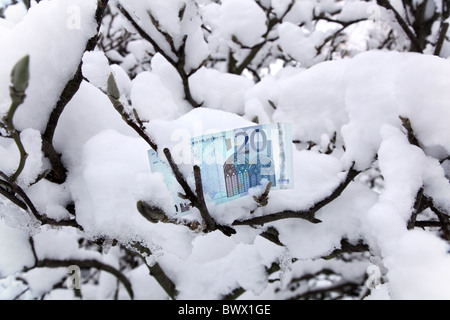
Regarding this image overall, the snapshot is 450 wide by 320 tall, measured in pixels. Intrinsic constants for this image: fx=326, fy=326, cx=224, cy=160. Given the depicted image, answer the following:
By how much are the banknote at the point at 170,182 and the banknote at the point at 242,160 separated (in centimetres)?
7

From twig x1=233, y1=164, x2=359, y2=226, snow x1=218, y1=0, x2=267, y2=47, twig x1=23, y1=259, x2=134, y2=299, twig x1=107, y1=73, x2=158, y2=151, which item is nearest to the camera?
twig x1=107, y1=73, x2=158, y2=151

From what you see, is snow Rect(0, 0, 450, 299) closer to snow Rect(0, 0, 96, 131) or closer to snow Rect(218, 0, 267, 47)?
snow Rect(0, 0, 96, 131)

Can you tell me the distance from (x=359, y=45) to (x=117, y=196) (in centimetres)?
387

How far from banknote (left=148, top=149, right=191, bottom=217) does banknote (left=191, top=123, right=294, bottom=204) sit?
7cm

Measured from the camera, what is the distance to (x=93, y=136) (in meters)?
1.11

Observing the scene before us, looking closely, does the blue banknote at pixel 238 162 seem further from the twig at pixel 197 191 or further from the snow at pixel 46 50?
the snow at pixel 46 50

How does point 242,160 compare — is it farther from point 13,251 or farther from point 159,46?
point 13,251

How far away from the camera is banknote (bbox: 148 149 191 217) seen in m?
0.87

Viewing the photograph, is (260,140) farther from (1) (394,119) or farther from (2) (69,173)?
(2) (69,173)

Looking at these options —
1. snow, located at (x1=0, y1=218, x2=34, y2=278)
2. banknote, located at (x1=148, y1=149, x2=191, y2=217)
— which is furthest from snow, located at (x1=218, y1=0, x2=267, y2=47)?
snow, located at (x1=0, y1=218, x2=34, y2=278)

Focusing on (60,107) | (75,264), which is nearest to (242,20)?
(60,107)

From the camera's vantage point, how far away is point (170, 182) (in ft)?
2.87

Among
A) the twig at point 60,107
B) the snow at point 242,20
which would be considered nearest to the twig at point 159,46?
the twig at point 60,107

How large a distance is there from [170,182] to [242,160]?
0.20 m
